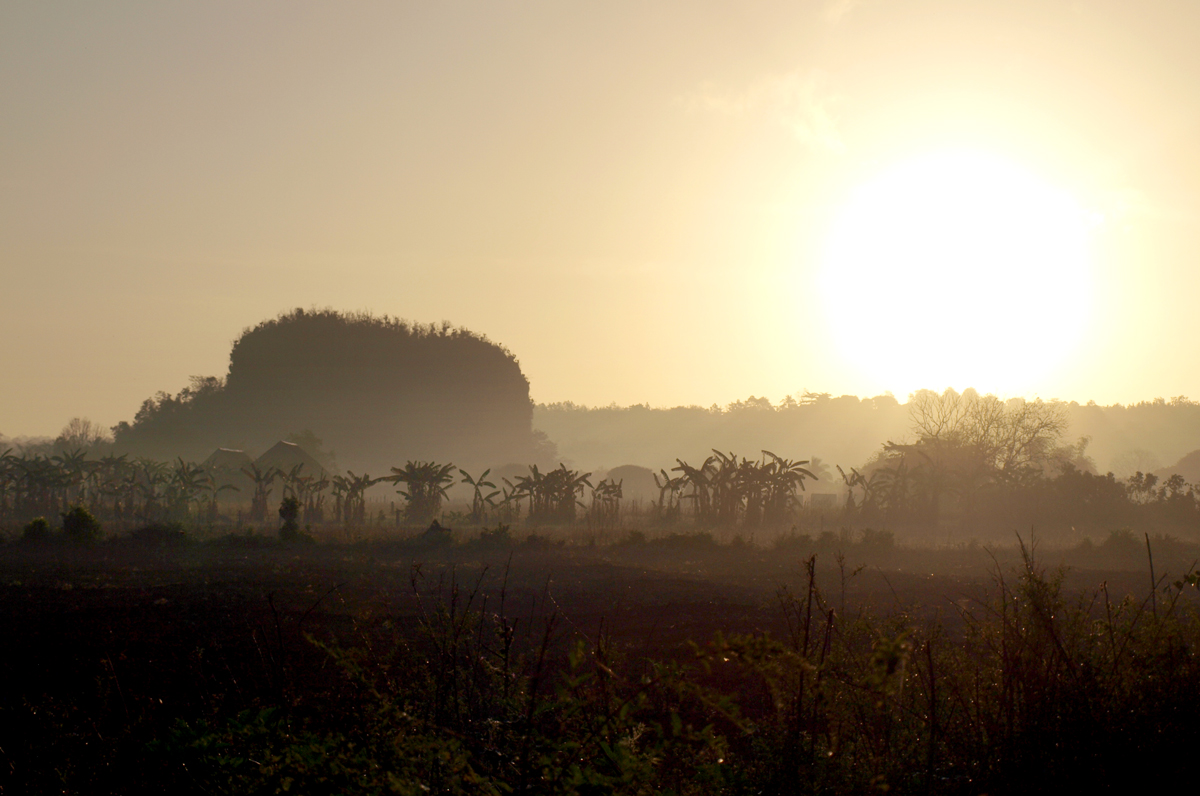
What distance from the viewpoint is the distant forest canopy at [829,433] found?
358 feet

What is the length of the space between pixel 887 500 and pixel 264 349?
4877 centimetres

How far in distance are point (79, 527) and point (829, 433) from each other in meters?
107

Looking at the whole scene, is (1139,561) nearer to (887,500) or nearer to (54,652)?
(887,500)

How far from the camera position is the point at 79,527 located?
18625mm

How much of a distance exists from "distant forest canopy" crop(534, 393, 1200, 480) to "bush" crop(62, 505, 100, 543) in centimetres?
9213

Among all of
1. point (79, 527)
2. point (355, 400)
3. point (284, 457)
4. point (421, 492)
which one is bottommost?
point (79, 527)

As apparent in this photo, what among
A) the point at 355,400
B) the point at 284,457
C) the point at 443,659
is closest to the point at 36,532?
the point at 443,659

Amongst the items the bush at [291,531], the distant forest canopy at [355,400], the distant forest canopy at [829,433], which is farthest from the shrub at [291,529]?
the distant forest canopy at [829,433]

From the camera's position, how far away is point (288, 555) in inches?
697

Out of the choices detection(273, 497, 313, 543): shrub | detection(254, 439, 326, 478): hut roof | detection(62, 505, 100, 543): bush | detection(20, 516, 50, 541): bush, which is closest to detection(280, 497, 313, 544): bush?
detection(273, 497, 313, 543): shrub

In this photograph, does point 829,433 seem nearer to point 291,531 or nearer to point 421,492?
point 421,492

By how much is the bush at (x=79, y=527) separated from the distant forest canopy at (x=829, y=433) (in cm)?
9213

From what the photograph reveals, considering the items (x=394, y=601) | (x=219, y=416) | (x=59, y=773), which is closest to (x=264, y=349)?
(x=219, y=416)

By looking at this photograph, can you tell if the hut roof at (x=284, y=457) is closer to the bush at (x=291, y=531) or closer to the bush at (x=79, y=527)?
the bush at (x=291, y=531)
